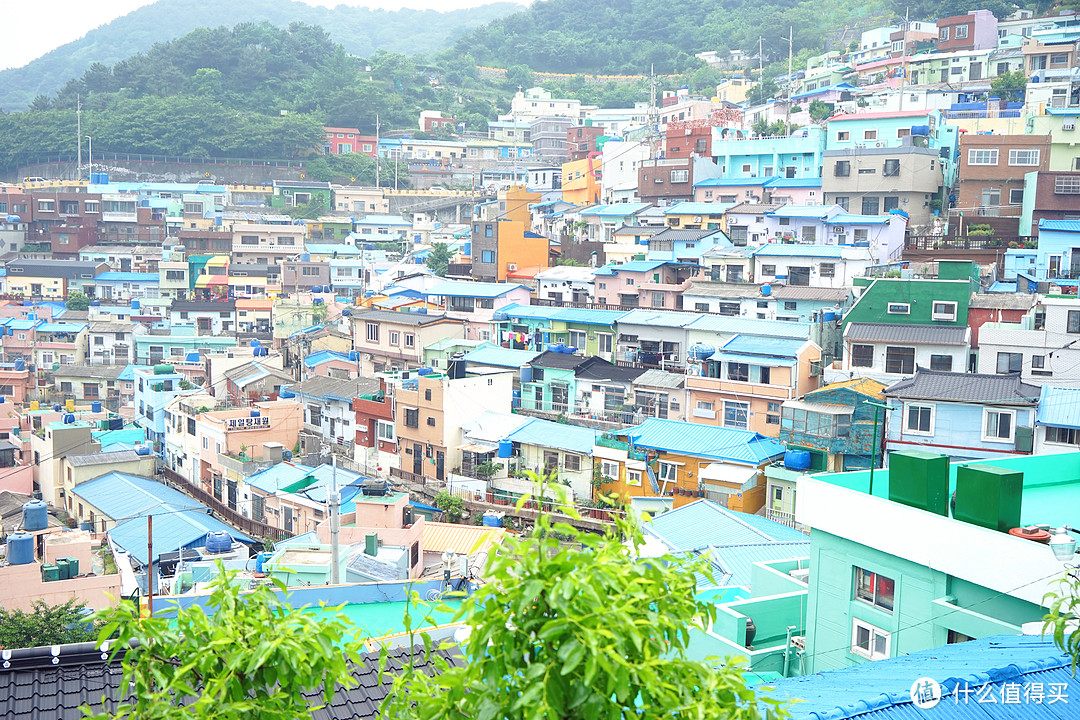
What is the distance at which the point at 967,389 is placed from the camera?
18609 millimetres

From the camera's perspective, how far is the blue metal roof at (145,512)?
66.8ft

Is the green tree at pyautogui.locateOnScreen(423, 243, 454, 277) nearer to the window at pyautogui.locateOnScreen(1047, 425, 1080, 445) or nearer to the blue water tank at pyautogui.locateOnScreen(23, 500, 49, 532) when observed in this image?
the blue water tank at pyautogui.locateOnScreen(23, 500, 49, 532)

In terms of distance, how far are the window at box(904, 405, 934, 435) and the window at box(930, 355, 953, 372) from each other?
14.2 feet

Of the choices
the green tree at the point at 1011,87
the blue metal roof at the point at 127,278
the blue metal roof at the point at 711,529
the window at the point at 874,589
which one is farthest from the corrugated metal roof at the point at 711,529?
the blue metal roof at the point at 127,278

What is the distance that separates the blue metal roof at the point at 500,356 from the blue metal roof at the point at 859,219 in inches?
416

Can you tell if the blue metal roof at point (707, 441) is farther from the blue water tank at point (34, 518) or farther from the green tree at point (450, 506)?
the blue water tank at point (34, 518)

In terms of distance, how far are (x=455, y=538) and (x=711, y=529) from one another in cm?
582

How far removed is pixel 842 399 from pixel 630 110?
164 ft

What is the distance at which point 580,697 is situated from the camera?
2.79 metres

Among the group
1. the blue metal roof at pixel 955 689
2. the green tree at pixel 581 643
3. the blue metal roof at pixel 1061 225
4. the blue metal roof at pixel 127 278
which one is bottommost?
the blue metal roof at pixel 955 689

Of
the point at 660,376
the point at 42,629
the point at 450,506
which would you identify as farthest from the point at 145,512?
the point at 660,376

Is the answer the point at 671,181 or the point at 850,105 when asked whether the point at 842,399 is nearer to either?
the point at 671,181

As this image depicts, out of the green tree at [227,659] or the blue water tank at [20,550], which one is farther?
the blue water tank at [20,550]

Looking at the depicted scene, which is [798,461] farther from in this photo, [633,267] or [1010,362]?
[633,267]
